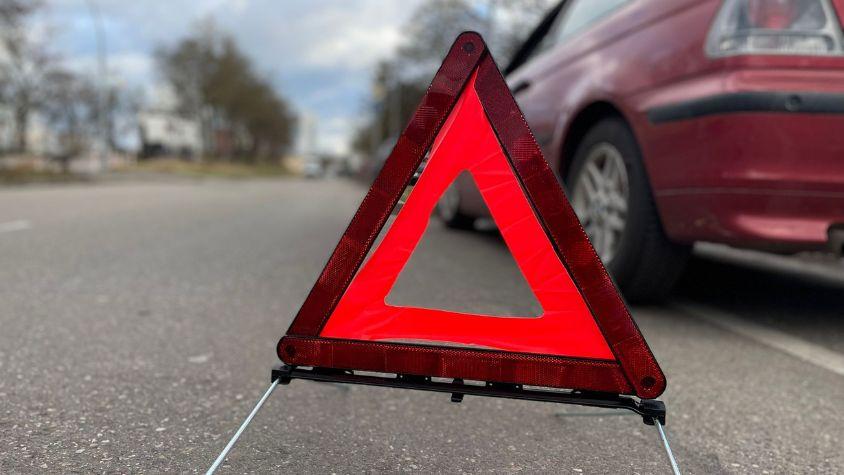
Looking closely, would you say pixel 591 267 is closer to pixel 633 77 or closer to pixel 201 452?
pixel 201 452

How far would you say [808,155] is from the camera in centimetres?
265

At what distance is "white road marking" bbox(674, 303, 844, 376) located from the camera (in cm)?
279

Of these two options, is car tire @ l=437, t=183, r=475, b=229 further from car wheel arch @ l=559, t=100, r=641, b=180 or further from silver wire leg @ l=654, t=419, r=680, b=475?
silver wire leg @ l=654, t=419, r=680, b=475

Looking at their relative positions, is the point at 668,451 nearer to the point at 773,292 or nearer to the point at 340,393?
the point at 340,393

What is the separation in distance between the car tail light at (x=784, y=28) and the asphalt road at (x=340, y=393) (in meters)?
1.25

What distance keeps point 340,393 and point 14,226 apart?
6444 mm

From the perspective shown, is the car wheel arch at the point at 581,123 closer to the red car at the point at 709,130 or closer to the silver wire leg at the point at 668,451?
the red car at the point at 709,130

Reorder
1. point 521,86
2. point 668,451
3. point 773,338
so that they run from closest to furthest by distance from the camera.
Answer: point 668,451, point 773,338, point 521,86

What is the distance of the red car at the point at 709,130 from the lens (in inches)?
104

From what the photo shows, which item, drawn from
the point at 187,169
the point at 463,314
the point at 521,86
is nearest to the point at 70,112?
the point at 187,169

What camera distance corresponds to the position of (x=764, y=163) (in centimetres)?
270

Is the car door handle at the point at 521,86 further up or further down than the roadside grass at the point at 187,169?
further up

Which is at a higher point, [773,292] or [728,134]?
[728,134]

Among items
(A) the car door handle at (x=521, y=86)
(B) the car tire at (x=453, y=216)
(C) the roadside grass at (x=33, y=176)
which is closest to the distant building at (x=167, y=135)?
(C) the roadside grass at (x=33, y=176)
